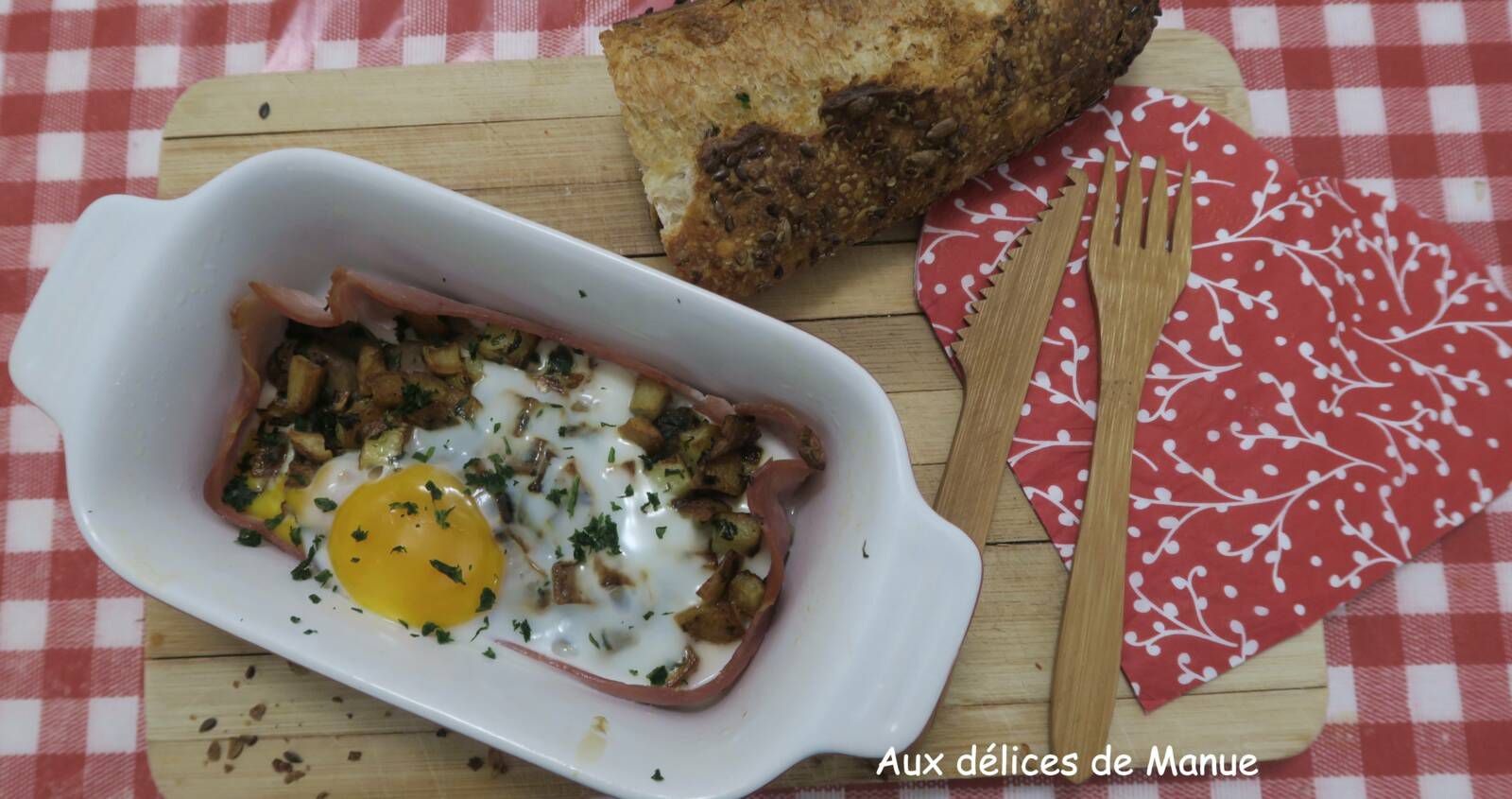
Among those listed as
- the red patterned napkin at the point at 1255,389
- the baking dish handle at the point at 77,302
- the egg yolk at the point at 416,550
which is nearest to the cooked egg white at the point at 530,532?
the egg yolk at the point at 416,550

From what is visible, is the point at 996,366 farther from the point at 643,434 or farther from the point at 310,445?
the point at 310,445

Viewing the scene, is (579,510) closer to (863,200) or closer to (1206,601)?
(863,200)

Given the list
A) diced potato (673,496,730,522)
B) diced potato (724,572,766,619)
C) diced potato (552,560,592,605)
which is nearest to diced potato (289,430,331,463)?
diced potato (552,560,592,605)

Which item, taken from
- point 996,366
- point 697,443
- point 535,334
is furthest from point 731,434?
point 996,366

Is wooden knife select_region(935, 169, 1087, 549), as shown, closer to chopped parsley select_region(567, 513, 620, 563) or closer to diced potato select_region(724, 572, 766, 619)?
diced potato select_region(724, 572, 766, 619)

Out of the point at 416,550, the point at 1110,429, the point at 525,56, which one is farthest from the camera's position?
the point at 525,56
